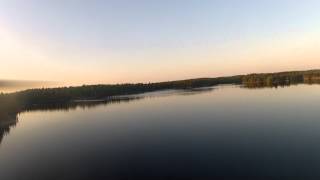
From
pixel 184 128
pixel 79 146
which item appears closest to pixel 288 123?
pixel 184 128

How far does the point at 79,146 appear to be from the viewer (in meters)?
39.3

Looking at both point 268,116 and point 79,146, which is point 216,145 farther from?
point 268,116

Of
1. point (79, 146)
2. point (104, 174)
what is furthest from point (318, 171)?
→ point (79, 146)

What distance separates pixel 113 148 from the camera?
35.8 metres

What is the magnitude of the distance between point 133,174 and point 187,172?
4661 mm

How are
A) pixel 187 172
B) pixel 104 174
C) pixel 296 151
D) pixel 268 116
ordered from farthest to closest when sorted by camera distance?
1. pixel 268 116
2. pixel 296 151
3. pixel 104 174
4. pixel 187 172

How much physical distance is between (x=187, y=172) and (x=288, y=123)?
2451 centimetres

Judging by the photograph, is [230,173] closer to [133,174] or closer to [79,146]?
[133,174]

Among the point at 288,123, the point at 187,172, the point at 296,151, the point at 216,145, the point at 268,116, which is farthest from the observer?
the point at 268,116

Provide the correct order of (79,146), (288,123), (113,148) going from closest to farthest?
1. (113,148)
2. (79,146)
3. (288,123)

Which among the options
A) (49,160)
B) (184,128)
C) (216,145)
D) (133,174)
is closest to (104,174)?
(133,174)

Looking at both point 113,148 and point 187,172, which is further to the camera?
point 113,148

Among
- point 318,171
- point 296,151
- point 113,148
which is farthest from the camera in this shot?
point 113,148

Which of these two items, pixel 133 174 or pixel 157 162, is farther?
pixel 157 162
